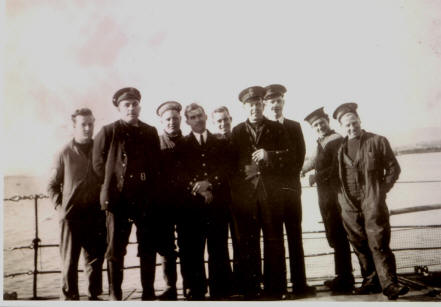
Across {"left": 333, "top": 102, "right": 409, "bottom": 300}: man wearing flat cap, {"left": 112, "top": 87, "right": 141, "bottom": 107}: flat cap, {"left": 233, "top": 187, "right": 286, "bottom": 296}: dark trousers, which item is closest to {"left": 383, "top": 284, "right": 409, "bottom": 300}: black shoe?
{"left": 333, "top": 102, "right": 409, "bottom": 300}: man wearing flat cap

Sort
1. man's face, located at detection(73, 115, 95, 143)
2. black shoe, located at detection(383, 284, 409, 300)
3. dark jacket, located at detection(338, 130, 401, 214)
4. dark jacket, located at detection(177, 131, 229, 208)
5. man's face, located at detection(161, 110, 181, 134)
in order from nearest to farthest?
black shoe, located at detection(383, 284, 409, 300)
dark jacket, located at detection(338, 130, 401, 214)
dark jacket, located at detection(177, 131, 229, 208)
man's face, located at detection(161, 110, 181, 134)
man's face, located at detection(73, 115, 95, 143)

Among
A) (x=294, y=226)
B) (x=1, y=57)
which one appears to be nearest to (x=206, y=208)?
(x=294, y=226)

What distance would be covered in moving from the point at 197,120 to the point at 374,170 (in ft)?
4.13

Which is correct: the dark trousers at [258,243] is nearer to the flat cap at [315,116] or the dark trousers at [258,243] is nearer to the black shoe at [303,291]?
the black shoe at [303,291]

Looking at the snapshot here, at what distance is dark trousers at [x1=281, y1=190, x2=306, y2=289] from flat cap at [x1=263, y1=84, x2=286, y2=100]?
2.31ft

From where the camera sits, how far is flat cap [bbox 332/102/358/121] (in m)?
2.86

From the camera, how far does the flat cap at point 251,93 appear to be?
289 cm

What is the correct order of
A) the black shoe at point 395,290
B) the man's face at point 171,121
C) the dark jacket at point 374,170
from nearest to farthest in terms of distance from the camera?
the black shoe at point 395,290
the dark jacket at point 374,170
the man's face at point 171,121

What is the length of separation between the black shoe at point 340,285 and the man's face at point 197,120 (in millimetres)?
1403

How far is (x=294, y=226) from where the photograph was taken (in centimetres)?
279

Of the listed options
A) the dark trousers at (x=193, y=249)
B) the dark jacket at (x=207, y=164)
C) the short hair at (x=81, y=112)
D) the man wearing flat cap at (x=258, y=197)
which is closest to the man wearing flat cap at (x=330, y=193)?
the man wearing flat cap at (x=258, y=197)

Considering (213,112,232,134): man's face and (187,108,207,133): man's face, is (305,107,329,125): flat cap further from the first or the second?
(187,108,207,133): man's face

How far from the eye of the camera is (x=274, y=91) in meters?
2.97

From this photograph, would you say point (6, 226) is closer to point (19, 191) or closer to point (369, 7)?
point (19, 191)
